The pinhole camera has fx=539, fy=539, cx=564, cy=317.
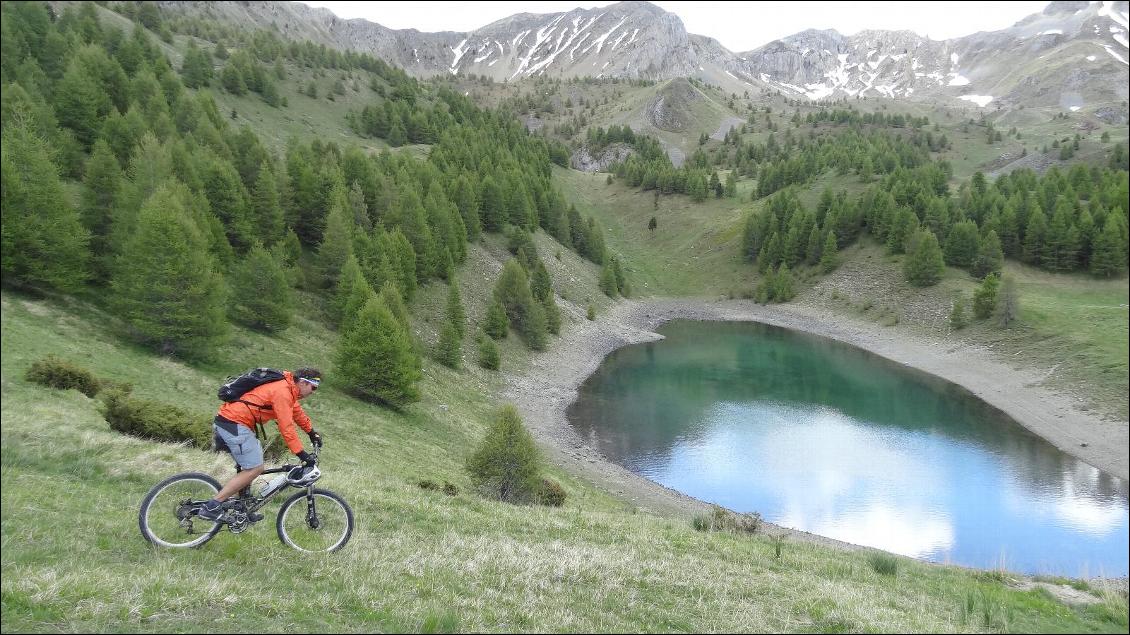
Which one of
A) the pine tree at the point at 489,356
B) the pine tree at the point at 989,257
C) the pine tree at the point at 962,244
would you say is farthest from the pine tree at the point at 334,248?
the pine tree at the point at 962,244

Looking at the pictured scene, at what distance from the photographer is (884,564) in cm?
1527

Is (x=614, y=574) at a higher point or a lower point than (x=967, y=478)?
higher

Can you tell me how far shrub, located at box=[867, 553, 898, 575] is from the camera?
49.5 feet

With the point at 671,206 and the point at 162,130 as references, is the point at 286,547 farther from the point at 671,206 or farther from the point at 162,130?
the point at 671,206

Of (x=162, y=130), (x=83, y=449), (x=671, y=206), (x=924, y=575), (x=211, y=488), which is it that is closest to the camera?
(x=211, y=488)

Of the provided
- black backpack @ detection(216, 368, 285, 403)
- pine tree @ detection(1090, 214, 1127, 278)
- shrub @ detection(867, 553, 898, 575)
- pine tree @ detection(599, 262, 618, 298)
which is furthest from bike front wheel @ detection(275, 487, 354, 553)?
pine tree @ detection(599, 262, 618, 298)

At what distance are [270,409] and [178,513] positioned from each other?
2.19 m

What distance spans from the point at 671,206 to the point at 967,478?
369 ft

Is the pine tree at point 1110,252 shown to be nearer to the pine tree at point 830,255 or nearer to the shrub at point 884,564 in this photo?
the shrub at point 884,564

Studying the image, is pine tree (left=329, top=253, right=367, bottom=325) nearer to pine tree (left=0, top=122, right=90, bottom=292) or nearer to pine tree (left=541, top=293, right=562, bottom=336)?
pine tree (left=0, top=122, right=90, bottom=292)

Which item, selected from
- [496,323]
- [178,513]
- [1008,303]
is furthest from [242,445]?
[496,323]

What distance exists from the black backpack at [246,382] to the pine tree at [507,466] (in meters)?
17.0

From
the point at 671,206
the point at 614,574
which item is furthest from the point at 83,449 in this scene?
the point at 671,206

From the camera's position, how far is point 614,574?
11109 millimetres
